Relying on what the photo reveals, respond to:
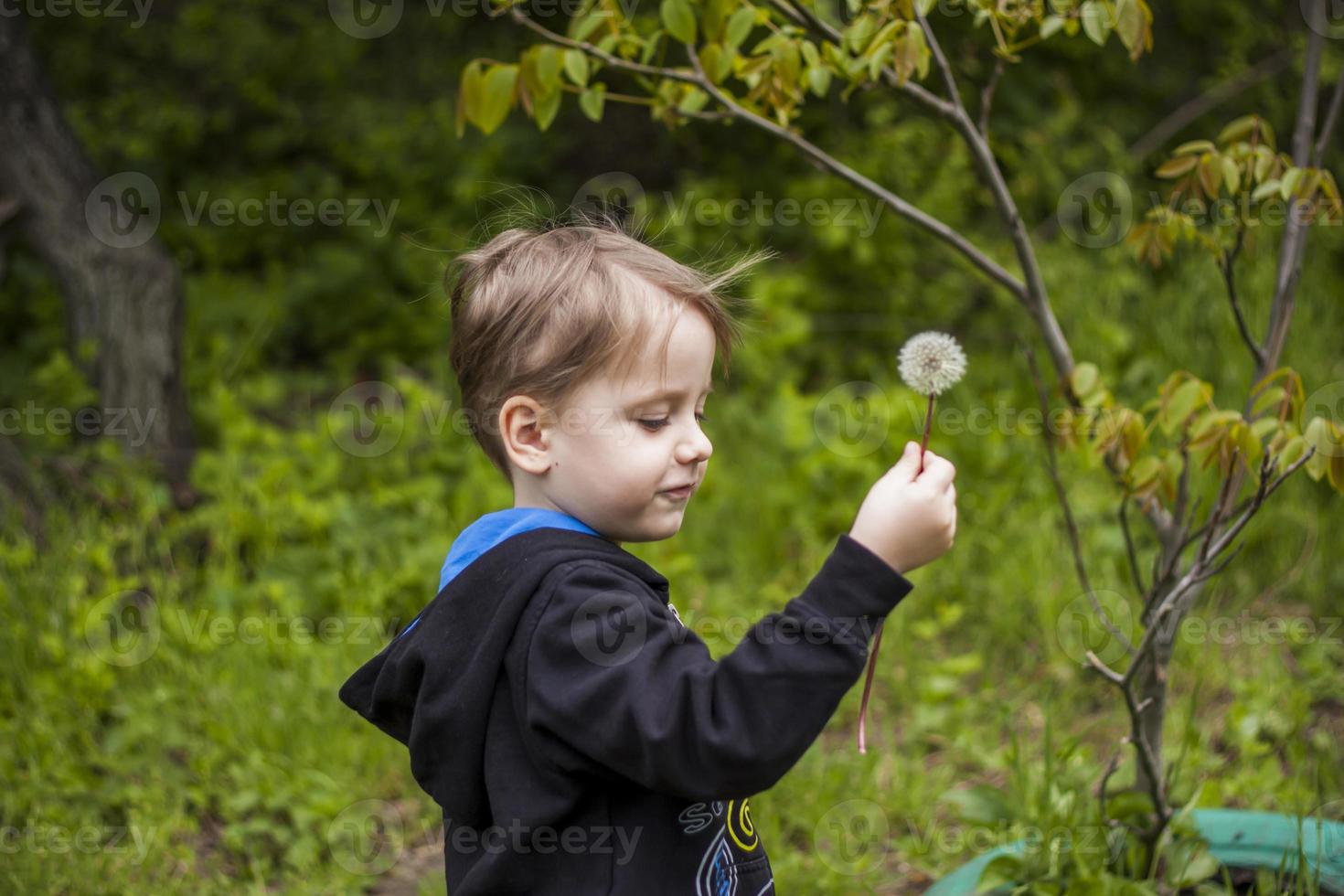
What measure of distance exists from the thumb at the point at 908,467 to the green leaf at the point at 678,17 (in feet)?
2.78

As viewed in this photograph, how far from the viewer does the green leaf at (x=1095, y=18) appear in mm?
1685

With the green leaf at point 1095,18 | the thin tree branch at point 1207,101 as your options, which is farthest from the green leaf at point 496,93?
the thin tree branch at point 1207,101

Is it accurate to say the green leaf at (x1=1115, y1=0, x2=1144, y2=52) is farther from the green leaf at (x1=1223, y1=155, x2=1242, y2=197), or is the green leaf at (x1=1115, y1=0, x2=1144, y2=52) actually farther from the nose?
the nose

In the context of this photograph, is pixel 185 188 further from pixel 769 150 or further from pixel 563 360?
pixel 563 360

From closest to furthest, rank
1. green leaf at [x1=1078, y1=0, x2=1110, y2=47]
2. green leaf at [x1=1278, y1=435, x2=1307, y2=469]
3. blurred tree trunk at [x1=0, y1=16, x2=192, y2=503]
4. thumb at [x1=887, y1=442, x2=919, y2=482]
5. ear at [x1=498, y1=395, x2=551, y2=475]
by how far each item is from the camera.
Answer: thumb at [x1=887, y1=442, x2=919, y2=482] → ear at [x1=498, y1=395, x2=551, y2=475] → green leaf at [x1=1278, y1=435, x2=1307, y2=469] → green leaf at [x1=1078, y1=0, x2=1110, y2=47] → blurred tree trunk at [x1=0, y1=16, x2=192, y2=503]

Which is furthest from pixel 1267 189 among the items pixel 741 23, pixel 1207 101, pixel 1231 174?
pixel 1207 101

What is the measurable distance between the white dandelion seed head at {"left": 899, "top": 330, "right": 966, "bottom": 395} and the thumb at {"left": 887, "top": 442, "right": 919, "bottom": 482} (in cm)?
16

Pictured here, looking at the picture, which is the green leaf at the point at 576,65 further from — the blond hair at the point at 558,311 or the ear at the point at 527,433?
the ear at the point at 527,433

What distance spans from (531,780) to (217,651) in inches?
78.9

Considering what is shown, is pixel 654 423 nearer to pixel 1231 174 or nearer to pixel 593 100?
pixel 593 100

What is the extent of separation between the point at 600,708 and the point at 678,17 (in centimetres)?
109

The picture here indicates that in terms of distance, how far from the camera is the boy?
118 cm

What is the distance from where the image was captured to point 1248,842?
1947 millimetres

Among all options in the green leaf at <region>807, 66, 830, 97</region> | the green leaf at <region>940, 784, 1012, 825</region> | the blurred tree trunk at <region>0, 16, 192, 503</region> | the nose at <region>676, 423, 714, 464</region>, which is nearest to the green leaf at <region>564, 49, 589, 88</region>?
the green leaf at <region>807, 66, 830, 97</region>
